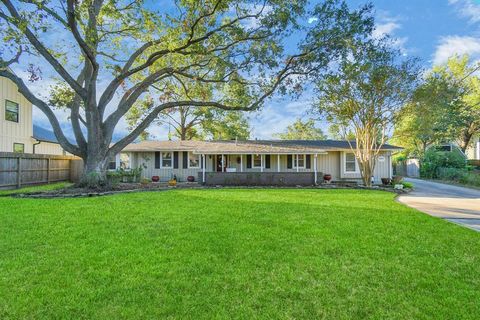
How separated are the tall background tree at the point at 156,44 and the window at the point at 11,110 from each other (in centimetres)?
228

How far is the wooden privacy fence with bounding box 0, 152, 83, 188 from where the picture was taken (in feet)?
40.0

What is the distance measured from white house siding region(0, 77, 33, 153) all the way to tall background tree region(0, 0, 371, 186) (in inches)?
63.9

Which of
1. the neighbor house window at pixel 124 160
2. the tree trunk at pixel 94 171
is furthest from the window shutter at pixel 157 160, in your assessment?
the tree trunk at pixel 94 171

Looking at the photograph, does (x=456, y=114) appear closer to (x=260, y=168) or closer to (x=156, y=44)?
(x=260, y=168)

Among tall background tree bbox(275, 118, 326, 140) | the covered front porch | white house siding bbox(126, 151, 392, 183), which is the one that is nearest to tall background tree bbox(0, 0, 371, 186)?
the covered front porch

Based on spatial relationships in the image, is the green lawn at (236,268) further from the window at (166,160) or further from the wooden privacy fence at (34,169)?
the window at (166,160)

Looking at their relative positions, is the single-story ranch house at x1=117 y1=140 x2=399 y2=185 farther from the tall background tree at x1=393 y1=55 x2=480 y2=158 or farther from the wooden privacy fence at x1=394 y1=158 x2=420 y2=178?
the wooden privacy fence at x1=394 y1=158 x2=420 y2=178

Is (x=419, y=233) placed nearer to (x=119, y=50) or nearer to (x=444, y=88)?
(x=444, y=88)

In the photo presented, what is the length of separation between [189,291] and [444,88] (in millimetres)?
17080

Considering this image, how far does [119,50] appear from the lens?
15.3 metres

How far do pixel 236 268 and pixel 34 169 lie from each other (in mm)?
14823

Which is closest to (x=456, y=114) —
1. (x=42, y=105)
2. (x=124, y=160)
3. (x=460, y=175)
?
(x=460, y=175)

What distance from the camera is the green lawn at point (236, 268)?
262 cm

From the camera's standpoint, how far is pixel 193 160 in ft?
62.9
